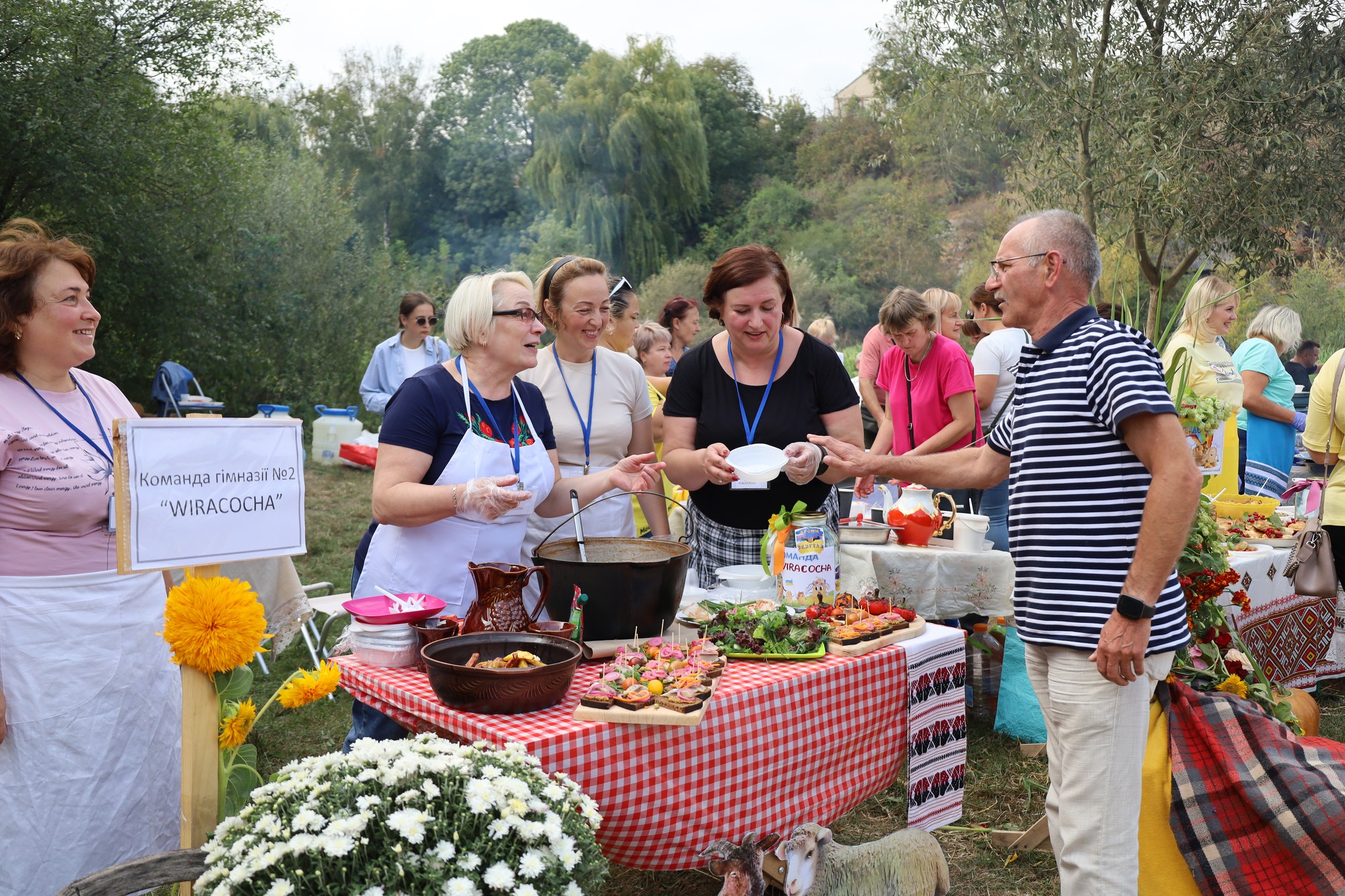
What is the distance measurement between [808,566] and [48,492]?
6.45ft

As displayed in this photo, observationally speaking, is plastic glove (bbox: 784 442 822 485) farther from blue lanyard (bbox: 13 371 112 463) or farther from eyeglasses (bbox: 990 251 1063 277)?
blue lanyard (bbox: 13 371 112 463)

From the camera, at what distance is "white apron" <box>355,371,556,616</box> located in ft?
8.23

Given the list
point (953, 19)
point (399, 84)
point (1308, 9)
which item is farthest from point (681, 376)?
point (399, 84)

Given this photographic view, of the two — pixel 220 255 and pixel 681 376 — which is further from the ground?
pixel 220 255

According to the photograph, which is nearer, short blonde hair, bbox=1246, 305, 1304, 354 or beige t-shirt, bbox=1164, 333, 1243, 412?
beige t-shirt, bbox=1164, 333, 1243, 412

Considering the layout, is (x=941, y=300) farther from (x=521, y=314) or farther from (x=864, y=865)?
(x=864, y=865)

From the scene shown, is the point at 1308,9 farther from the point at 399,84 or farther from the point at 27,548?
the point at 399,84

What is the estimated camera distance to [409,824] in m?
1.45

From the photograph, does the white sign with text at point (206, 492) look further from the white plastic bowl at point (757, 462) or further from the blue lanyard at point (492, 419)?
the white plastic bowl at point (757, 462)

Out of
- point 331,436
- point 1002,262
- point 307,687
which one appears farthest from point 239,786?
point 331,436

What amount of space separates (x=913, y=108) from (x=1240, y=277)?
5.13 m

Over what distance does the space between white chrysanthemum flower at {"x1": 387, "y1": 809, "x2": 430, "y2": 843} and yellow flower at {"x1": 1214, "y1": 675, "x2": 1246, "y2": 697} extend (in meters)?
2.51

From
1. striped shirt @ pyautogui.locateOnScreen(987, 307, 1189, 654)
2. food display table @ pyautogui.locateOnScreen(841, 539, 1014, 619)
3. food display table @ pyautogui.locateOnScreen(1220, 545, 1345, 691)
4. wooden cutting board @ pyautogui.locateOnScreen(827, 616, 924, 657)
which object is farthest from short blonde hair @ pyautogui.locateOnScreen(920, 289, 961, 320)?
striped shirt @ pyautogui.locateOnScreen(987, 307, 1189, 654)

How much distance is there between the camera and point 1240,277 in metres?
12.9
